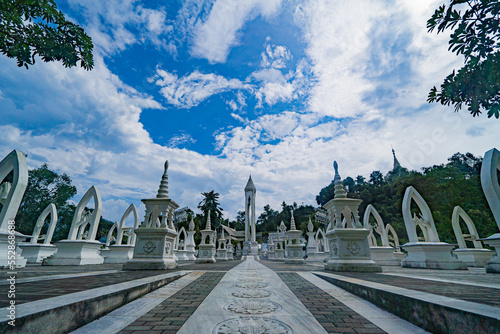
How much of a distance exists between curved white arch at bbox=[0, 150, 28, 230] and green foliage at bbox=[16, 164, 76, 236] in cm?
2444

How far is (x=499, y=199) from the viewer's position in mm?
6230

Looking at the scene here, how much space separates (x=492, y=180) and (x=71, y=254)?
50.4 ft

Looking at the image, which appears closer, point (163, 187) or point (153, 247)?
point (153, 247)

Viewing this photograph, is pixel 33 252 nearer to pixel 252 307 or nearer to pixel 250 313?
pixel 252 307

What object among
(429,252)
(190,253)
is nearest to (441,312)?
(429,252)

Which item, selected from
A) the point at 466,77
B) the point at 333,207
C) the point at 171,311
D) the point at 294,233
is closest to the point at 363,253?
the point at 333,207

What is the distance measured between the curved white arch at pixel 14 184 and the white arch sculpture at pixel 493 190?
46.3 ft

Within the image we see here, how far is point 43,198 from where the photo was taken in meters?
26.1

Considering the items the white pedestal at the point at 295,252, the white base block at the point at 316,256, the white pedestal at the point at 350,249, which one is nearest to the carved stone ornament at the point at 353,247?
the white pedestal at the point at 350,249

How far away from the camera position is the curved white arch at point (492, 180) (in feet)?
20.4

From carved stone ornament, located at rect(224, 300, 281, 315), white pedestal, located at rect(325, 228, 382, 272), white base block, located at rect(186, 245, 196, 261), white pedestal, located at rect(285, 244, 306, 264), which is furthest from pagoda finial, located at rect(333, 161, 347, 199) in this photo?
white base block, located at rect(186, 245, 196, 261)

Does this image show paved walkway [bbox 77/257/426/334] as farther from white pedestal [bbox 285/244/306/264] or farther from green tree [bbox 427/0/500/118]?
white pedestal [bbox 285/244/306/264]

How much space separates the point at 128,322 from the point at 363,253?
22.2 ft

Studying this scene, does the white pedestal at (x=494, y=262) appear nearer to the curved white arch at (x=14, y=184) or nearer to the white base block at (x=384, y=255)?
the white base block at (x=384, y=255)
